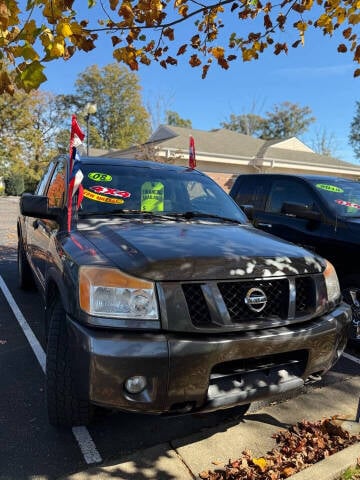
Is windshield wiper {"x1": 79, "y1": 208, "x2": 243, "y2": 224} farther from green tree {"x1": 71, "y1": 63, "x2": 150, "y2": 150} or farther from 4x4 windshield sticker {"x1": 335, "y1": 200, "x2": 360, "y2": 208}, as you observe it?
green tree {"x1": 71, "y1": 63, "x2": 150, "y2": 150}

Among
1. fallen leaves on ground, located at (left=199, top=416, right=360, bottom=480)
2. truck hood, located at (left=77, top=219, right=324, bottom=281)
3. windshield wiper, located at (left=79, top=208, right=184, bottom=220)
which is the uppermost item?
windshield wiper, located at (left=79, top=208, right=184, bottom=220)

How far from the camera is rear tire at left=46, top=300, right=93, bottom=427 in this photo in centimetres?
263

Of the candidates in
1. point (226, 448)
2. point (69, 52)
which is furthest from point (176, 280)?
point (69, 52)

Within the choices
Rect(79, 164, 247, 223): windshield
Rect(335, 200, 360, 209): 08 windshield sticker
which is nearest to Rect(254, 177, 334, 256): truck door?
Rect(335, 200, 360, 209): 08 windshield sticker

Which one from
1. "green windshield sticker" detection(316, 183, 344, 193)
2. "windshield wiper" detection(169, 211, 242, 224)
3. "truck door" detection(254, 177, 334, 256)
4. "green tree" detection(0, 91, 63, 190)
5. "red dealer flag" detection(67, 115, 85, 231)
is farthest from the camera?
"green tree" detection(0, 91, 63, 190)

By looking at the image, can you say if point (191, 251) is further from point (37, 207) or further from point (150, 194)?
point (37, 207)

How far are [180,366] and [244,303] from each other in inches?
20.9

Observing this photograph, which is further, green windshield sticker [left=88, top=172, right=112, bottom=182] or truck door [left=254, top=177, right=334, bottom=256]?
truck door [left=254, top=177, right=334, bottom=256]

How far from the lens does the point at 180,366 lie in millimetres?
2193

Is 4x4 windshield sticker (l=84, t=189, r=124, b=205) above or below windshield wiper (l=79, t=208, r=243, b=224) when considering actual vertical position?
above

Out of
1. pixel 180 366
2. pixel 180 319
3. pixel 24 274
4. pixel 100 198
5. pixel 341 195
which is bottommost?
pixel 24 274

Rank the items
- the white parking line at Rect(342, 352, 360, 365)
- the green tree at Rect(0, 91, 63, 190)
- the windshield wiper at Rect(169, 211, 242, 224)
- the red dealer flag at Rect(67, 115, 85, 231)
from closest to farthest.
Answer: the red dealer flag at Rect(67, 115, 85, 231), the windshield wiper at Rect(169, 211, 242, 224), the white parking line at Rect(342, 352, 360, 365), the green tree at Rect(0, 91, 63, 190)

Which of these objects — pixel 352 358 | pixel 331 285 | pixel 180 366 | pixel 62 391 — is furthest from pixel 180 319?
pixel 352 358

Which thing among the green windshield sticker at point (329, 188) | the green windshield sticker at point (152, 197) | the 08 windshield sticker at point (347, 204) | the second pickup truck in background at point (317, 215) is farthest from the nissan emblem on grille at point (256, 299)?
the green windshield sticker at point (329, 188)
